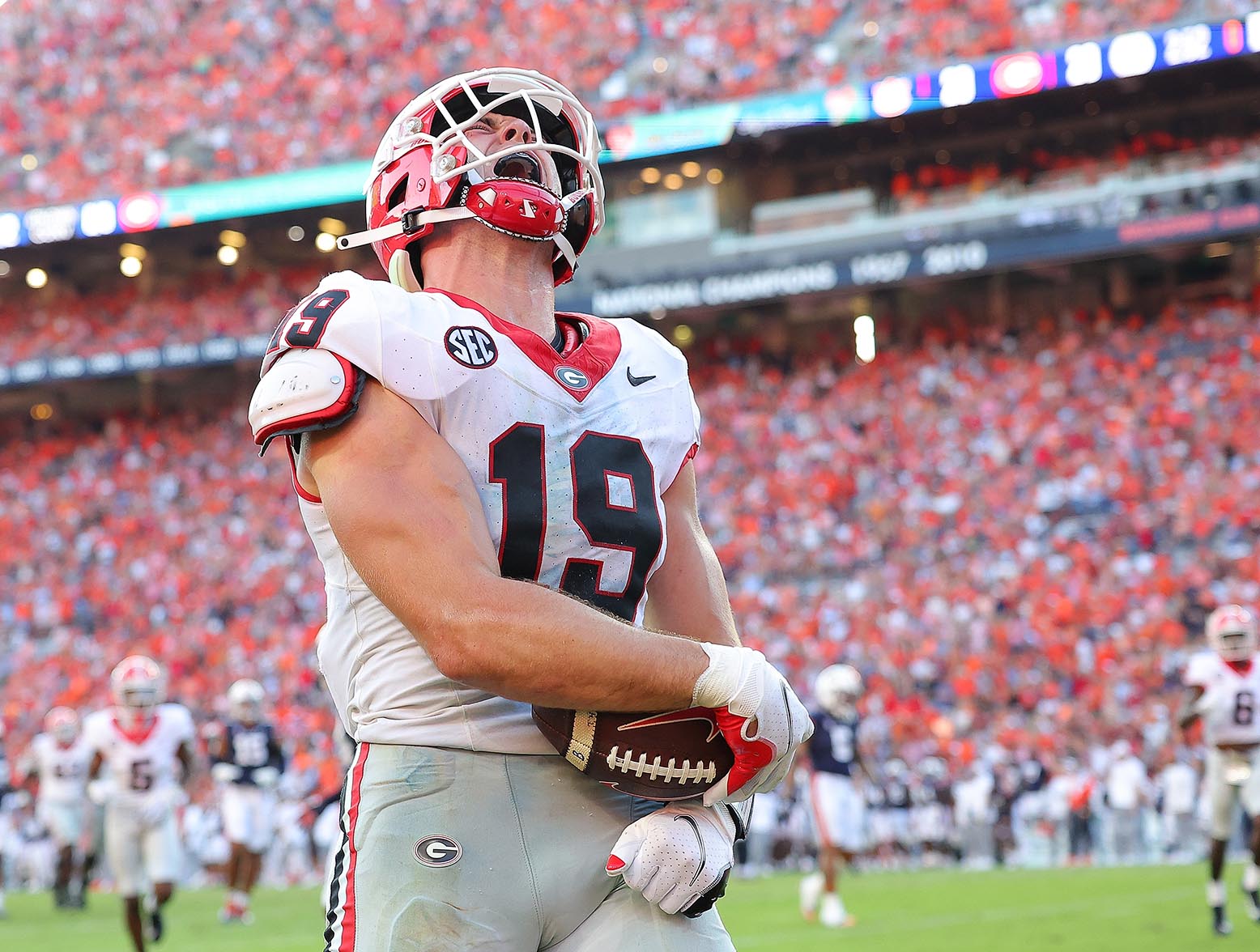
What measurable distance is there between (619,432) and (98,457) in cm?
2535

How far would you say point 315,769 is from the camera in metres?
17.8

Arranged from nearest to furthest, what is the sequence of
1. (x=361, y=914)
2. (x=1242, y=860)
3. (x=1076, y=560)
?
1. (x=361, y=914)
2. (x=1242, y=860)
3. (x=1076, y=560)

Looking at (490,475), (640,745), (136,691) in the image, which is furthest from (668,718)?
(136,691)

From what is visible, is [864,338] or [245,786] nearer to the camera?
[245,786]

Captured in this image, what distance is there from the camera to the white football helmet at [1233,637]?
983 centimetres

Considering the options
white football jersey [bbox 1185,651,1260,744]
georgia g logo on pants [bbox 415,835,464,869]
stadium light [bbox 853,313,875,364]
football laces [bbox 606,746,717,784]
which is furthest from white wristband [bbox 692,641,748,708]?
stadium light [bbox 853,313,875,364]

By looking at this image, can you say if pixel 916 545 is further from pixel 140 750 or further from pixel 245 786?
pixel 140 750

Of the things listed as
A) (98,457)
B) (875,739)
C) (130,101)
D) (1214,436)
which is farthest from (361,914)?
(130,101)

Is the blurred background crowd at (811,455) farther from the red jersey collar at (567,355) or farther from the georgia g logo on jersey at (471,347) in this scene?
the georgia g logo on jersey at (471,347)

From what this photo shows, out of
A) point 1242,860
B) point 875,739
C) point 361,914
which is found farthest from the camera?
point 875,739

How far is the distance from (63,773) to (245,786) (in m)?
2.48

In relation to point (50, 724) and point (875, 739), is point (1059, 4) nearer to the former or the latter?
point (875, 739)

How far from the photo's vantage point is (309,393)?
6.40 ft

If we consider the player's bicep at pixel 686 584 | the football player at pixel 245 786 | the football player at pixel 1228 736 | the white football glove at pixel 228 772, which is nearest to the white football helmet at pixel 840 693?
the football player at pixel 1228 736
